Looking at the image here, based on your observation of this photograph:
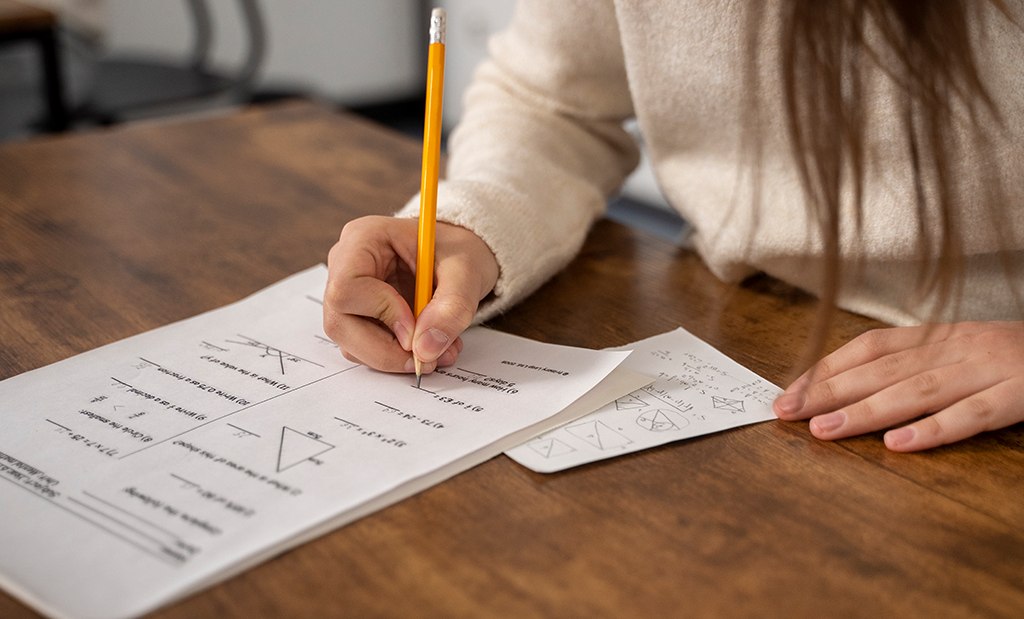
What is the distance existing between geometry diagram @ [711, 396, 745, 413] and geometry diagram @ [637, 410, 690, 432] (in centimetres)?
3

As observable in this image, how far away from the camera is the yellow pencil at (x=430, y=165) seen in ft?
2.06

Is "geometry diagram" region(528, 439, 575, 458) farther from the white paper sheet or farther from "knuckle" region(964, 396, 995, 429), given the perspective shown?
"knuckle" region(964, 396, 995, 429)

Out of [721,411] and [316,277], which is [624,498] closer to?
[721,411]

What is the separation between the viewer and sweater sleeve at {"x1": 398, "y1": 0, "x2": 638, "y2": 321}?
749mm

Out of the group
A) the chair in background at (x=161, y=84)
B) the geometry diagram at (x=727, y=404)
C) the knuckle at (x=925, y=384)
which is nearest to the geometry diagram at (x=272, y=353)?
the geometry diagram at (x=727, y=404)

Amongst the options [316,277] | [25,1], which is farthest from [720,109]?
[25,1]

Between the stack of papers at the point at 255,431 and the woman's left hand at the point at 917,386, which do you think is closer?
the stack of papers at the point at 255,431

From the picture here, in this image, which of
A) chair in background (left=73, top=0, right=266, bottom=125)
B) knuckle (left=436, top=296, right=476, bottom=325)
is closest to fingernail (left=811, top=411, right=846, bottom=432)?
knuckle (left=436, top=296, right=476, bottom=325)

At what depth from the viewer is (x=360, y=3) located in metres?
3.49

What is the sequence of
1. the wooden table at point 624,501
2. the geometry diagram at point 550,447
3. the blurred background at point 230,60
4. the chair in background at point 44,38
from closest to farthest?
the wooden table at point 624,501, the geometry diagram at point 550,447, the chair in background at point 44,38, the blurred background at point 230,60

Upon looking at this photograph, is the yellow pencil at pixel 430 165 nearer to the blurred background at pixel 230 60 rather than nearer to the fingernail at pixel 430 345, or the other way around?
the fingernail at pixel 430 345

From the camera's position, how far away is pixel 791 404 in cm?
58

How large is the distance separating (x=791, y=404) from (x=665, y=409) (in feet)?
0.23

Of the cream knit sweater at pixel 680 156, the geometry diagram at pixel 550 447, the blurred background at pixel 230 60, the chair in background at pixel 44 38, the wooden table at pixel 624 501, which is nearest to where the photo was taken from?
the wooden table at pixel 624 501
